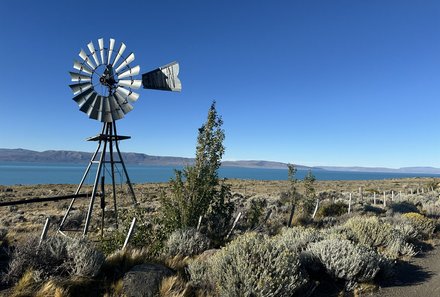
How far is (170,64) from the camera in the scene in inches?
475

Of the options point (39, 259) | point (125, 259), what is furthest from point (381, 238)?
point (39, 259)

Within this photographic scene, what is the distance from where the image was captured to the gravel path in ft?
23.6

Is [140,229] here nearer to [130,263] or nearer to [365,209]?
[130,263]

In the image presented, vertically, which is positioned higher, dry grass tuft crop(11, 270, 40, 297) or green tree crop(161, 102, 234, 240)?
green tree crop(161, 102, 234, 240)

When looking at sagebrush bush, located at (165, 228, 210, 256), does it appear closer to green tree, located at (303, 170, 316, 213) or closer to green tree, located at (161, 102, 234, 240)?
green tree, located at (161, 102, 234, 240)

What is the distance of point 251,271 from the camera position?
6.26 metres

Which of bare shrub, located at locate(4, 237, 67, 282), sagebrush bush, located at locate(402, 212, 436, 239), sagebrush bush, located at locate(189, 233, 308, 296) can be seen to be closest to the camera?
sagebrush bush, located at locate(189, 233, 308, 296)

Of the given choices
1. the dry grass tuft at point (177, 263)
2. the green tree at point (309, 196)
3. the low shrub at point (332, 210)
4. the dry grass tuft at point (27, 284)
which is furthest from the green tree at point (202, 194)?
the low shrub at point (332, 210)

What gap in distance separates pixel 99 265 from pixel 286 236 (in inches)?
211

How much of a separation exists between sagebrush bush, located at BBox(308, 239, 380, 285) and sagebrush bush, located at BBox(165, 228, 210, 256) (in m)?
3.18

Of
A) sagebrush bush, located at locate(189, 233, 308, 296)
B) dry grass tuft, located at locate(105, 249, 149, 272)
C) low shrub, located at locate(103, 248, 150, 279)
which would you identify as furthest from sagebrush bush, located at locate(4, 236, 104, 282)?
sagebrush bush, located at locate(189, 233, 308, 296)

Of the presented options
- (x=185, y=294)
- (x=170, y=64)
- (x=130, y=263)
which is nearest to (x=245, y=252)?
(x=185, y=294)

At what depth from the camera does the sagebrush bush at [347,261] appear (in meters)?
7.46

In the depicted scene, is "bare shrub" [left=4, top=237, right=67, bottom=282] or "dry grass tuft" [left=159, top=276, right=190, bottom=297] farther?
"bare shrub" [left=4, top=237, right=67, bottom=282]
